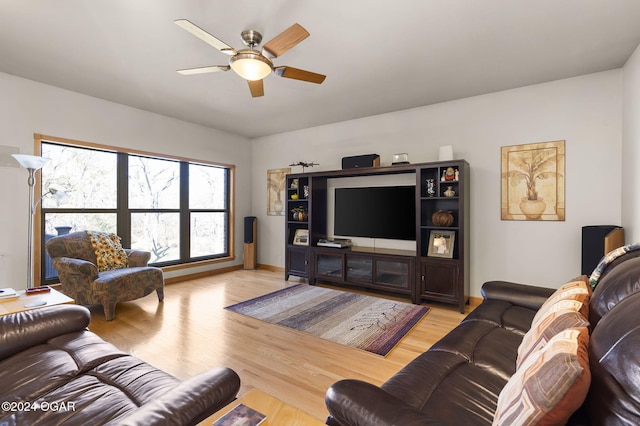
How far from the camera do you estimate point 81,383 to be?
4.15 feet

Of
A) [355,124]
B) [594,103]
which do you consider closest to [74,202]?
[355,124]

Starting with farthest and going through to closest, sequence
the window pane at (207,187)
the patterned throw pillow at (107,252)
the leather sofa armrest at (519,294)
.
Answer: the window pane at (207,187) → the patterned throw pillow at (107,252) → the leather sofa armrest at (519,294)

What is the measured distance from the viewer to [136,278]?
3.43 m

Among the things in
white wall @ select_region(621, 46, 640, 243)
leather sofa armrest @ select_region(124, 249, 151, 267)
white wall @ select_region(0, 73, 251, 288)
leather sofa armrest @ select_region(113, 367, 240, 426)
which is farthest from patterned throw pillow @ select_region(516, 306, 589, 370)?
white wall @ select_region(0, 73, 251, 288)

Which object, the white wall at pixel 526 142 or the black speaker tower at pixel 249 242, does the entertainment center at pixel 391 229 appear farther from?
the black speaker tower at pixel 249 242

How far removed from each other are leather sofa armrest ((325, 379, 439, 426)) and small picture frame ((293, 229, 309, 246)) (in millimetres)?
3883

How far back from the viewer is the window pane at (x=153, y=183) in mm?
4504

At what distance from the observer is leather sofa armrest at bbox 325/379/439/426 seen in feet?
2.91

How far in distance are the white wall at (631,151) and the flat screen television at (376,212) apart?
207 cm

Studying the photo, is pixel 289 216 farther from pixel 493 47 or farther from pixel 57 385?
pixel 57 385

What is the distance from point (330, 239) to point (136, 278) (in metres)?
2.78

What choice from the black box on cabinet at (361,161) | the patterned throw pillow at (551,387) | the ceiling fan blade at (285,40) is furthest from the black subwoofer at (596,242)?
the ceiling fan blade at (285,40)

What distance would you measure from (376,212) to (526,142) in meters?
2.01

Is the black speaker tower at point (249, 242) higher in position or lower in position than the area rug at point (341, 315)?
higher
